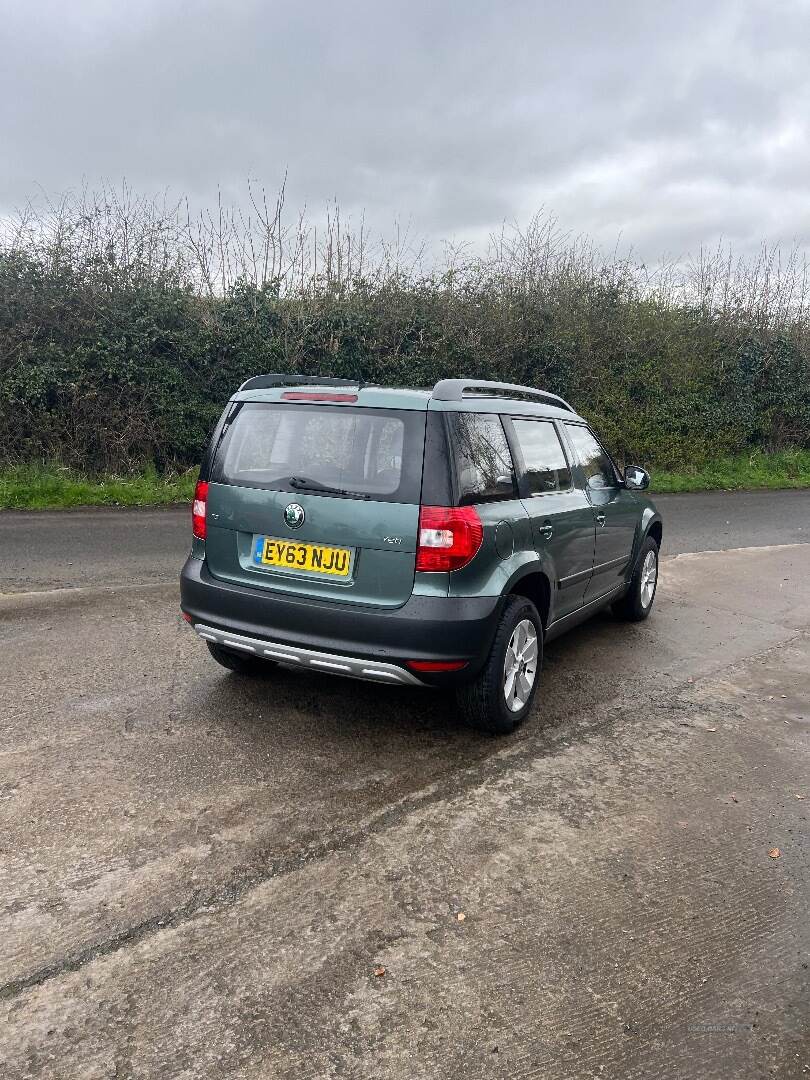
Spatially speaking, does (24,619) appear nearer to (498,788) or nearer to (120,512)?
(498,788)

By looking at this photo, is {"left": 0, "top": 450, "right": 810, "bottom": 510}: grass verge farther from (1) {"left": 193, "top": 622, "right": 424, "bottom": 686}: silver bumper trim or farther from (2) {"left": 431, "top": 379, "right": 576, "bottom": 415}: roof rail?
(1) {"left": 193, "top": 622, "right": 424, "bottom": 686}: silver bumper trim

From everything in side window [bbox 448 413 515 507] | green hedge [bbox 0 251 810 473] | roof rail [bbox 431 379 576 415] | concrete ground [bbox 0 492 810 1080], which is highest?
green hedge [bbox 0 251 810 473]

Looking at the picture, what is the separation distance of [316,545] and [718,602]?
5.08m

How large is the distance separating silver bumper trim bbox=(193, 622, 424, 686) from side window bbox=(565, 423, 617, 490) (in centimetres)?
240

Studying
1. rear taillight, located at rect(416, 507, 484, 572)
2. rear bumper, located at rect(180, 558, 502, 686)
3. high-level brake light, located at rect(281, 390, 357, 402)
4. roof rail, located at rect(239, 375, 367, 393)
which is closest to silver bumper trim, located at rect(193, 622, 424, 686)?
rear bumper, located at rect(180, 558, 502, 686)

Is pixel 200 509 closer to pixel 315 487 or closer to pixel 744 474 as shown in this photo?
pixel 315 487

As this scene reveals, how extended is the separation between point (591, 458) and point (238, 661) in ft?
9.36

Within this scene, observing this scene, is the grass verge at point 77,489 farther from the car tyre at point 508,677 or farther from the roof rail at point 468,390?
the car tyre at point 508,677

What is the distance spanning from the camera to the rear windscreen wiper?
3920 mm

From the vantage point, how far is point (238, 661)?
16.0 ft

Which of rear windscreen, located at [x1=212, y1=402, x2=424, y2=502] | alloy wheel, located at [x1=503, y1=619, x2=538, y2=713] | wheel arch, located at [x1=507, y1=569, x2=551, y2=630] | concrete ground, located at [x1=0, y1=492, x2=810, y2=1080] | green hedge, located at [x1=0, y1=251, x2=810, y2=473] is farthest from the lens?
green hedge, located at [x1=0, y1=251, x2=810, y2=473]

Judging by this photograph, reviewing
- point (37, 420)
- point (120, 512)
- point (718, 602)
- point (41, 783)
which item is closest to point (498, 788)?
point (41, 783)

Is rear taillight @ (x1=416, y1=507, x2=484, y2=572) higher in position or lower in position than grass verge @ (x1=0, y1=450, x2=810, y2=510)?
higher

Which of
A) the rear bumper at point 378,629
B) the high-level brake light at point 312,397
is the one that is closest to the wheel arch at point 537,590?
the rear bumper at point 378,629
